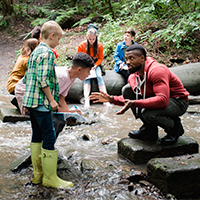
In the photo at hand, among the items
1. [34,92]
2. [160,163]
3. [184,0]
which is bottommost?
[160,163]

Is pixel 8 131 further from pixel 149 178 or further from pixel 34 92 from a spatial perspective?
pixel 149 178

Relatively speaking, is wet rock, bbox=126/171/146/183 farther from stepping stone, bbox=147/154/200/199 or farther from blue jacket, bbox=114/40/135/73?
blue jacket, bbox=114/40/135/73

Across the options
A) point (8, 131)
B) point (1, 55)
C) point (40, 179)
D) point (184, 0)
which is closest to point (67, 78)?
point (40, 179)

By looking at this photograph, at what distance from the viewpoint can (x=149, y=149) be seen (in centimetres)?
283

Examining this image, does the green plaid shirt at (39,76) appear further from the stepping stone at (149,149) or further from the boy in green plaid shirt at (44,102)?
the stepping stone at (149,149)

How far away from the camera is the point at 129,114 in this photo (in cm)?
523

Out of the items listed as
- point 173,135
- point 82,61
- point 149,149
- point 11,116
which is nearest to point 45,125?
point 82,61

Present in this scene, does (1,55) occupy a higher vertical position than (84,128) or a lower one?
higher

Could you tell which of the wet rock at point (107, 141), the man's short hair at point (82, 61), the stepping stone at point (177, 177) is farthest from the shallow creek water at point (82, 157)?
the man's short hair at point (82, 61)

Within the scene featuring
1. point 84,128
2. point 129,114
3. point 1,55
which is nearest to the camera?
point 84,128

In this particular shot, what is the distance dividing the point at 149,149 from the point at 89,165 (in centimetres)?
77

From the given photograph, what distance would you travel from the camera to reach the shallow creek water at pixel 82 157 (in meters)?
2.19

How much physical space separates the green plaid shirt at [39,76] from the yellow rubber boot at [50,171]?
1.56 ft

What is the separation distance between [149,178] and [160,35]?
728 cm
